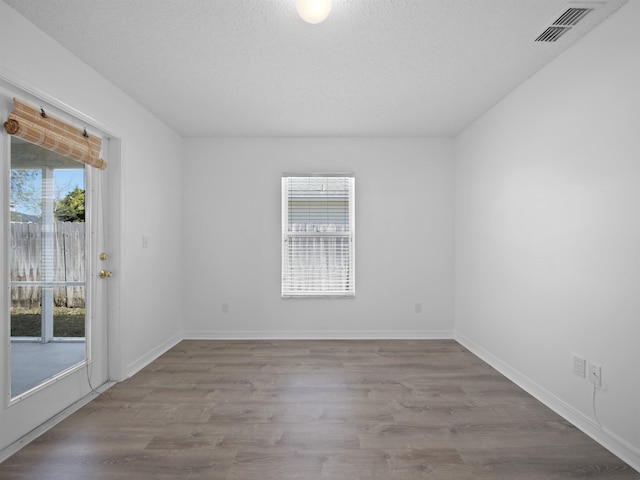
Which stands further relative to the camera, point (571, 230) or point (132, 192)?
point (132, 192)

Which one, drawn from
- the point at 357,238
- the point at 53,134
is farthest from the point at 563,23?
the point at 53,134

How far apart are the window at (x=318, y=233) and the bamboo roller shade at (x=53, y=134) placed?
2.22 metres

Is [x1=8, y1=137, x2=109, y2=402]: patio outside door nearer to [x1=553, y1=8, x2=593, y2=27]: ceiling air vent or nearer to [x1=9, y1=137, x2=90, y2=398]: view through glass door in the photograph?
[x1=9, y1=137, x2=90, y2=398]: view through glass door

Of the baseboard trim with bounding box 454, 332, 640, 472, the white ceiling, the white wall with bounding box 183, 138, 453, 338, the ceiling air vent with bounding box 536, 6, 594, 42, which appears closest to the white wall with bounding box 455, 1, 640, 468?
the baseboard trim with bounding box 454, 332, 640, 472

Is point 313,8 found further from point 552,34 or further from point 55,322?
point 55,322

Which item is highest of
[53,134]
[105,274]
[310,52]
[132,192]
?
[310,52]

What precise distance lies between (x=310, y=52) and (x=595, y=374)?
2.89 meters

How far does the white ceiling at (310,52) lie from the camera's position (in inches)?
83.0

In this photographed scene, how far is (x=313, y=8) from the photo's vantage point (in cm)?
191

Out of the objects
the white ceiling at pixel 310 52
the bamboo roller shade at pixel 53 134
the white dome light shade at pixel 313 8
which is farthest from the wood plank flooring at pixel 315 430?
the white ceiling at pixel 310 52

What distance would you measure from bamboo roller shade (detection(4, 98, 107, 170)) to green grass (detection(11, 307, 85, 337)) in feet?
3.58

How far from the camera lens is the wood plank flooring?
1.93 m

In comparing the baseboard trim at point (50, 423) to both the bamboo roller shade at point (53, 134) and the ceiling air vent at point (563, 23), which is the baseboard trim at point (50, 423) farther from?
the ceiling air vent at point (563, 23)

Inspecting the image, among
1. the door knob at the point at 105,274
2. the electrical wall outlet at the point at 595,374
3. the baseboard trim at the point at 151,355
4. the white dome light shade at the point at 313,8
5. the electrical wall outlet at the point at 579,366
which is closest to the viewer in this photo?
the white dome light shade at the point at 313,8
